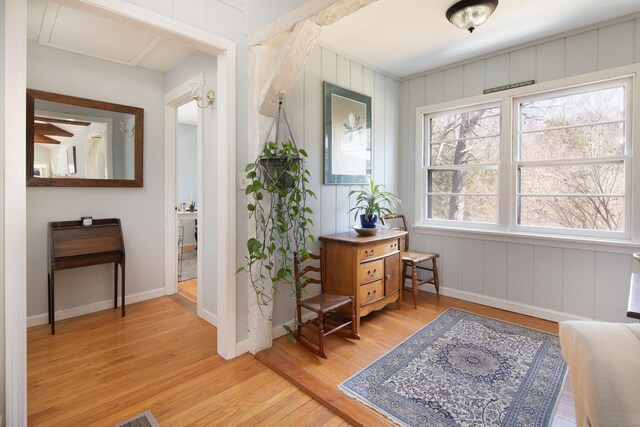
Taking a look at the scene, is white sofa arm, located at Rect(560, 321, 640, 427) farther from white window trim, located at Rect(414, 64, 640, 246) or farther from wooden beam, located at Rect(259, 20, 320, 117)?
white window trim, located at Rect(414, 64, 640, 246)

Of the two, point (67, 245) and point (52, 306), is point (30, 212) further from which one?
point (52, 306)

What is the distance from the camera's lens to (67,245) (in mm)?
2693

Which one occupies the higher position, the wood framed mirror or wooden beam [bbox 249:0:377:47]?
wooden beam [bbox 249:0:377:47]

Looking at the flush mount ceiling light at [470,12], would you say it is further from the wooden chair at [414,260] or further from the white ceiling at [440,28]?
the wooden chair at [414,260]

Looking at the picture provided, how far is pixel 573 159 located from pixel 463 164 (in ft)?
3.04

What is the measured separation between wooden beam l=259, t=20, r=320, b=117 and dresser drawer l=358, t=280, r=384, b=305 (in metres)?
1.52

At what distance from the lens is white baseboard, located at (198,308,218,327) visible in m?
2.79

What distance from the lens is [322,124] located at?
287 centimetres

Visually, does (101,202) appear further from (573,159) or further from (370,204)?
(573,159)

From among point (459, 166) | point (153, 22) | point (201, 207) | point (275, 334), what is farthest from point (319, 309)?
point (459, 166)

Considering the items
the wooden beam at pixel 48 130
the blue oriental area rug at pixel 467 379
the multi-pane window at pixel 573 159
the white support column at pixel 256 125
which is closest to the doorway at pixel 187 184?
the wooden beam at pixel 48 130

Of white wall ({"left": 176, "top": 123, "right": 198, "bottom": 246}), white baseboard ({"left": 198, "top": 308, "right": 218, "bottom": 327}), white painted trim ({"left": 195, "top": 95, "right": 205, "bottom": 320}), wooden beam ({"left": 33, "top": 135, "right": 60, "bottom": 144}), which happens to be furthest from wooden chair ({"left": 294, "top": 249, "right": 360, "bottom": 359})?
white wall ({"left": 176, "top": 123, "right": 198, "bottom": 246})

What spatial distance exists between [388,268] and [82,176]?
2919 millimetres

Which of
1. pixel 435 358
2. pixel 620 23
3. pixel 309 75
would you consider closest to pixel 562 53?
pixel 620 23
